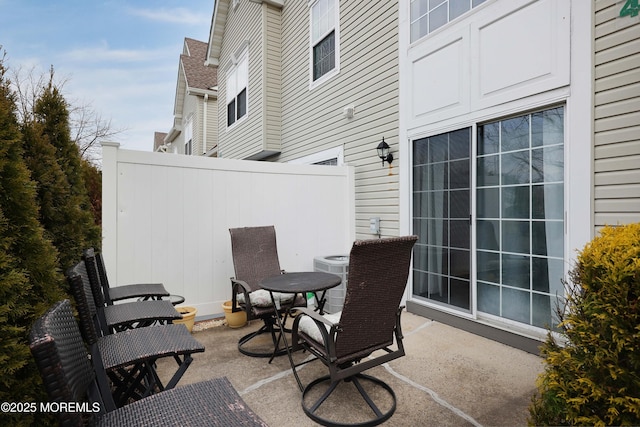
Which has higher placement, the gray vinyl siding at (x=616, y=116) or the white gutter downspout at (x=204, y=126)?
the white gutter downspout at (x=204, y=126)

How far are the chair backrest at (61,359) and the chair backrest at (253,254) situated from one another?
8.67ft

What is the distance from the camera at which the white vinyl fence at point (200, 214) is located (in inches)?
149

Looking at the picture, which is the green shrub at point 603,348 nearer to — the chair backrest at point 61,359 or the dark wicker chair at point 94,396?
the dark wicker chair at point 94,396

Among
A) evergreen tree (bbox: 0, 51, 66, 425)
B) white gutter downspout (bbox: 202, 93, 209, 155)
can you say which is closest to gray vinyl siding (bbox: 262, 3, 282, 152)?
white gutter downspout (bbox: 202, 93, 209, 155)

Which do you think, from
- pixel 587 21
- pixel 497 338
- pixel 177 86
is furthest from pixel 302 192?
pixel 177 86

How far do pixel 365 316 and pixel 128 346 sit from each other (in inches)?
55.6

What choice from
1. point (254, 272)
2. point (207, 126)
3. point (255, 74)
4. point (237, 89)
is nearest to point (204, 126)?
point (207, 126)

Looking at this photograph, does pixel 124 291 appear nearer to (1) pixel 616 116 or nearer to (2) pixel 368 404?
(2) pixel 368 404

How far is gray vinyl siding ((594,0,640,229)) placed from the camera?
8.50 ft

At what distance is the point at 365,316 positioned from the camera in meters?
2.21

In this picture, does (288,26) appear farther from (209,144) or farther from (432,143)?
(209,144)

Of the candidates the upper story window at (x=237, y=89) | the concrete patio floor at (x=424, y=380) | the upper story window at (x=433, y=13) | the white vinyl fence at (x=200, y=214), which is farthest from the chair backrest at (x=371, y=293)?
the upper story window at (x=237, y=89)

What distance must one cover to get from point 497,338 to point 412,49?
3670 mm

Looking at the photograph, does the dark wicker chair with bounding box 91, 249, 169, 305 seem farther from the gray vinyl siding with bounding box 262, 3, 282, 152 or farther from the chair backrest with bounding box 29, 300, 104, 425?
the gray vinyl siding with bounding box 262, 3, 282, 152
